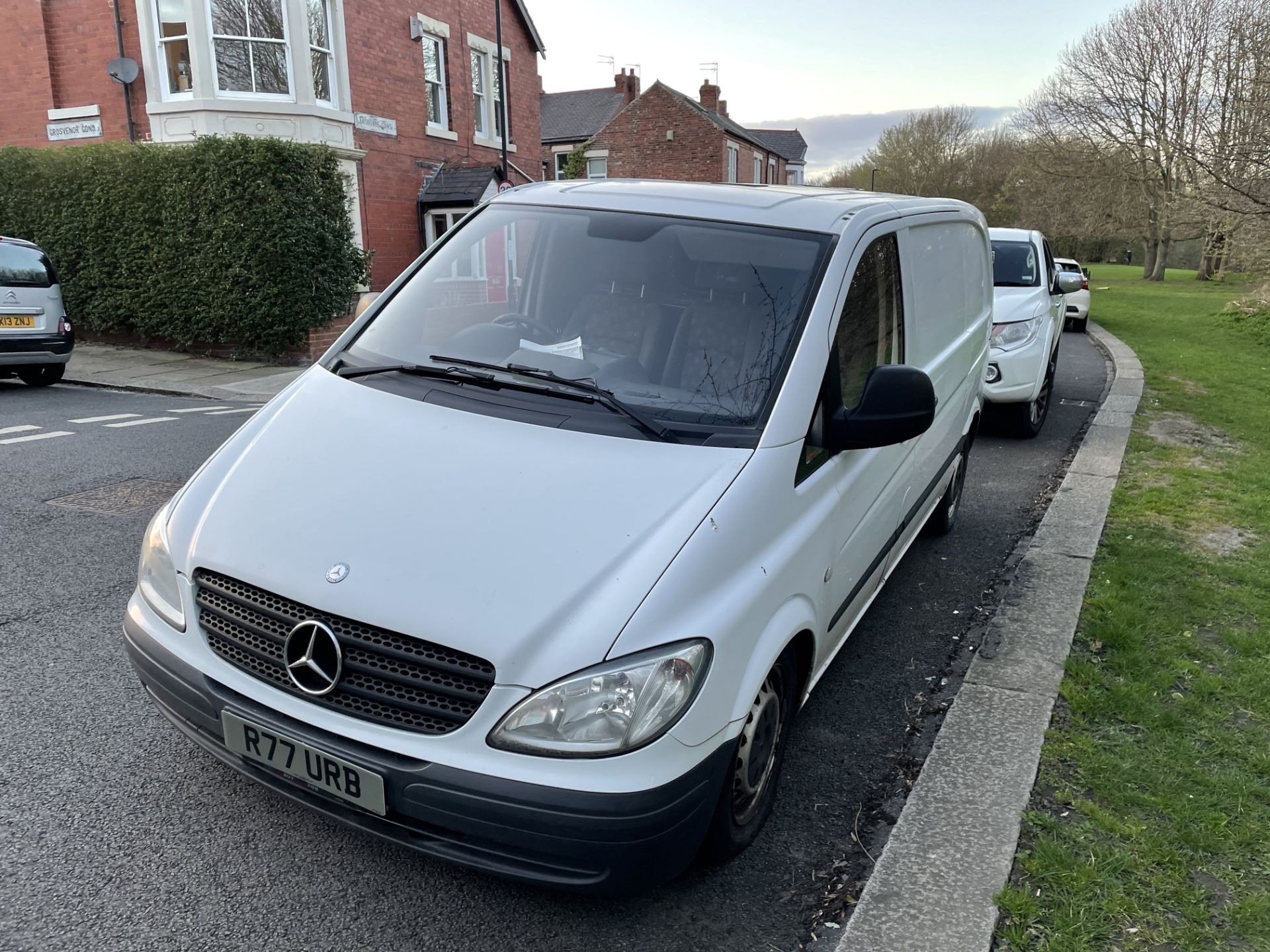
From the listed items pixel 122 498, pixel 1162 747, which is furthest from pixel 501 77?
pixel 1162 747

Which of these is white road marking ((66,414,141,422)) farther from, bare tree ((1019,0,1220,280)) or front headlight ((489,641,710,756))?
bare tree ((1019,0,1220,280))

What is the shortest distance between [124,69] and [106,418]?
1040cm

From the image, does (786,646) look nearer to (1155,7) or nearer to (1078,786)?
(1078,786)

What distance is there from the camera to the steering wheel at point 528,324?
334 centimetres

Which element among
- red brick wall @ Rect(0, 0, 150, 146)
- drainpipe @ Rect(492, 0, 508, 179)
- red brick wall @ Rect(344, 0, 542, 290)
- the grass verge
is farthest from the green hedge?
the grass verge

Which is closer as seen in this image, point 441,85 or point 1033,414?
point 1033,414

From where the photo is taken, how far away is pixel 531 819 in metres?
2.14

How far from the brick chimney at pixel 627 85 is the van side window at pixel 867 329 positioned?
53.0 metres

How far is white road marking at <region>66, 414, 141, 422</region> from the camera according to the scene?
30.2ft

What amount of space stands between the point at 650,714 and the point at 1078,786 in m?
1.81

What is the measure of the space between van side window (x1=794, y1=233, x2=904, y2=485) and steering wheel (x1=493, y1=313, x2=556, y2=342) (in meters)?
1.00

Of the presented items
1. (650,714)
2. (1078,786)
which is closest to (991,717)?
(1078,786)

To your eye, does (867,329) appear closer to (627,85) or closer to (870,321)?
(870,321)

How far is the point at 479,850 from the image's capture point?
7.34 ft
